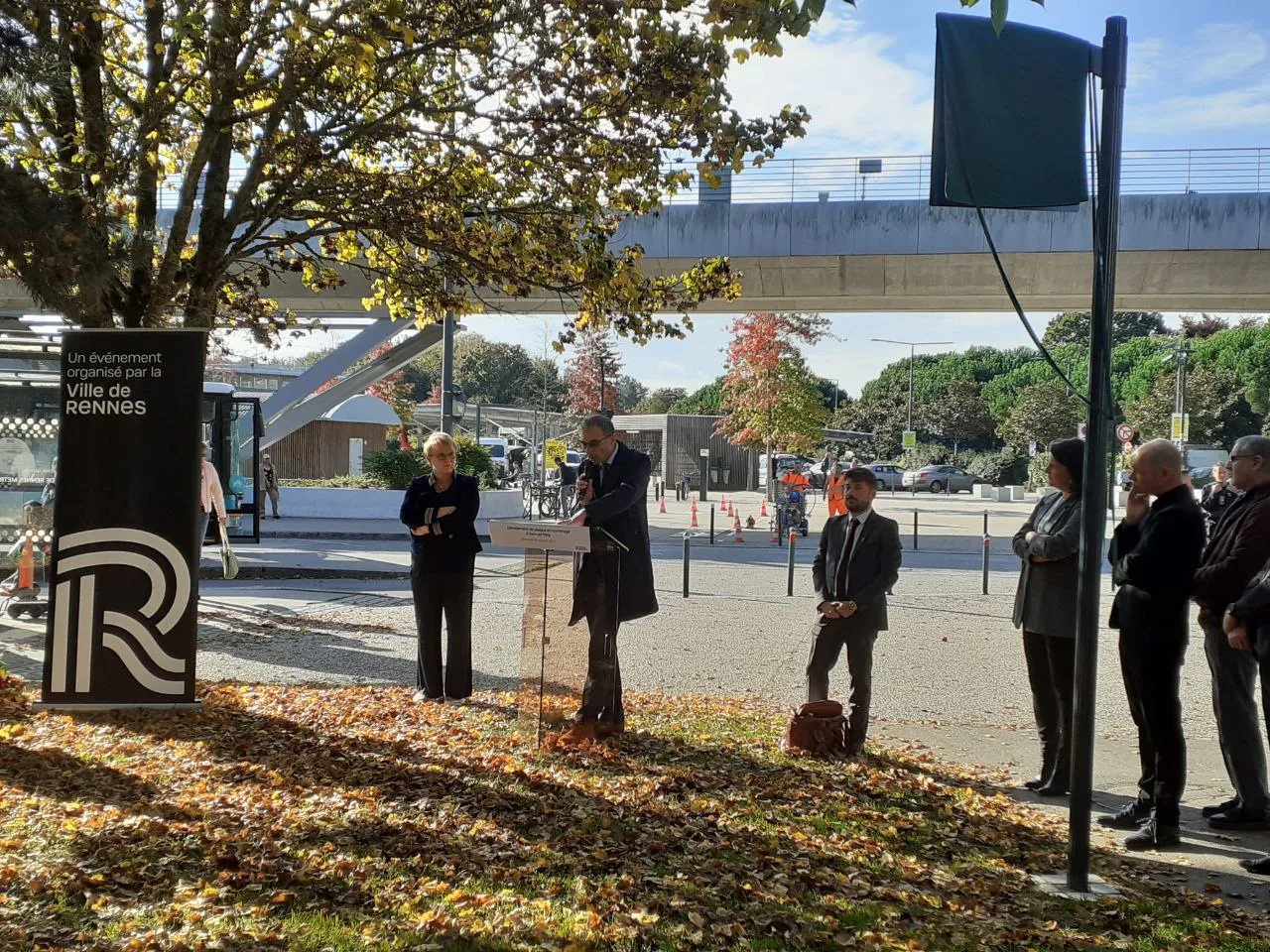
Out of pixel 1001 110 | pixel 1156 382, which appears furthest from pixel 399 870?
pixel 1156 382

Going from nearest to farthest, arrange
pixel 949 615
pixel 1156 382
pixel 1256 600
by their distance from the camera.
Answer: pixel 1256 600
pixel 949 615
pixel 1156 382

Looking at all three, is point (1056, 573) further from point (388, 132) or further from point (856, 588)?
point (388, 132)

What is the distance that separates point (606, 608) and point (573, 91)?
3492 mm

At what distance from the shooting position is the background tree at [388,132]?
6.84m

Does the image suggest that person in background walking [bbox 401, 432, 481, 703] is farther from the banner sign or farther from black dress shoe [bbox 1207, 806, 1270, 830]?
black dress shoe [bbox 1207, 806, 1270, 830]

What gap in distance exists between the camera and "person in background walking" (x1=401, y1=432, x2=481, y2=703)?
771 centimetres

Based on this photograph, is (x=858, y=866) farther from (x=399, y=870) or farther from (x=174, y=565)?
(x=174, y=565)

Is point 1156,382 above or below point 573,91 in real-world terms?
above

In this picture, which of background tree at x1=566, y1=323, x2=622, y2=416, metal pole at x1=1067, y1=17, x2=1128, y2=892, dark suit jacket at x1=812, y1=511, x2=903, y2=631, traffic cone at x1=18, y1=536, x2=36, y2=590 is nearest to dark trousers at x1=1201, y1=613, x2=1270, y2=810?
metal pole at x1=1067, y1=17, x2=1128, y2=892

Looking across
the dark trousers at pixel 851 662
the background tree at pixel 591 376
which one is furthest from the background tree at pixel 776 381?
the dark trousers at pixel 851 662

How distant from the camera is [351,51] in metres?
6.54

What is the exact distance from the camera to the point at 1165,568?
5344 millimetres

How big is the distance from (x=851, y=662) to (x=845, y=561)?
23.4 inches

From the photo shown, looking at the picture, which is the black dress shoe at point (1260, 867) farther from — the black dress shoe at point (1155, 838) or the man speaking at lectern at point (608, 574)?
the man speaking at lectern at point (608, 574)
